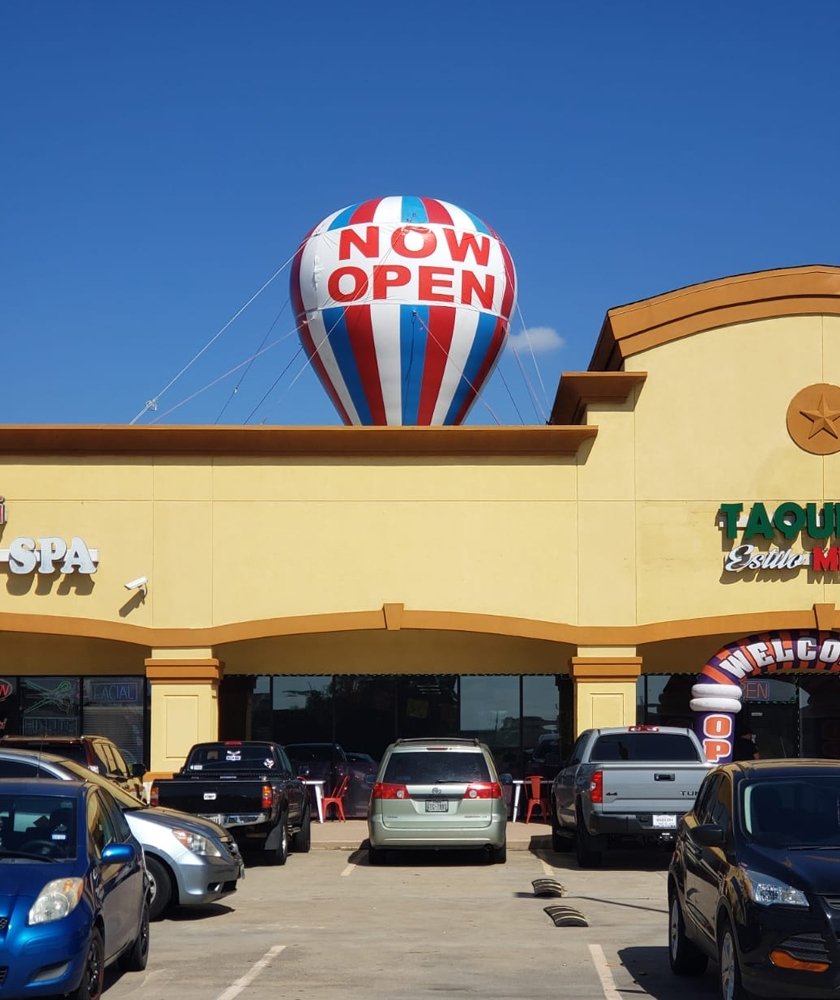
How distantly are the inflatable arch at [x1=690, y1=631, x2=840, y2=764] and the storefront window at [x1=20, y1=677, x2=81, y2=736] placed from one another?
1183 centimetres

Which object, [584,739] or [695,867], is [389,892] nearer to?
[584,739]

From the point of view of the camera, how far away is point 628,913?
1526 centimetres

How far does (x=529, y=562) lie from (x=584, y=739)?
620cm

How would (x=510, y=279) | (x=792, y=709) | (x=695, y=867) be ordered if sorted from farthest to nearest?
(x=510, y=279)
(x=792, y=709)
(x=695, y=867)

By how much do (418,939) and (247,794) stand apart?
6.50m

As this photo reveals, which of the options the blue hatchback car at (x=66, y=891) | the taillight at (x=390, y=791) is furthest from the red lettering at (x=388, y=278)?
the blue hatchback car at (x=66, y=891)

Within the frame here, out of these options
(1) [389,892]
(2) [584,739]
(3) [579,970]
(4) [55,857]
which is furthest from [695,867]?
(2) [584,739]

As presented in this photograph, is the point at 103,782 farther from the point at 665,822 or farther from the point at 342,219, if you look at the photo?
the point at 342,219

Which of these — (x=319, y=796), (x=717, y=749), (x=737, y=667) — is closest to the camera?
(x=717, y=749)

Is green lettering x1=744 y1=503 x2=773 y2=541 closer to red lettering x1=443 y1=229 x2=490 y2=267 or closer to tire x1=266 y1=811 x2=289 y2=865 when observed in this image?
red lettering x1=443 y1=229 x2=490 y2=267

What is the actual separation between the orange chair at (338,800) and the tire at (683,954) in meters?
16.5

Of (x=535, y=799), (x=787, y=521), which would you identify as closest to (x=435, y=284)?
(x=787, y=521)

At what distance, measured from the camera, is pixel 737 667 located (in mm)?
26609

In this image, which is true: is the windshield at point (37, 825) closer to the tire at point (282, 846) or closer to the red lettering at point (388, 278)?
the tire at point (282, 846)
